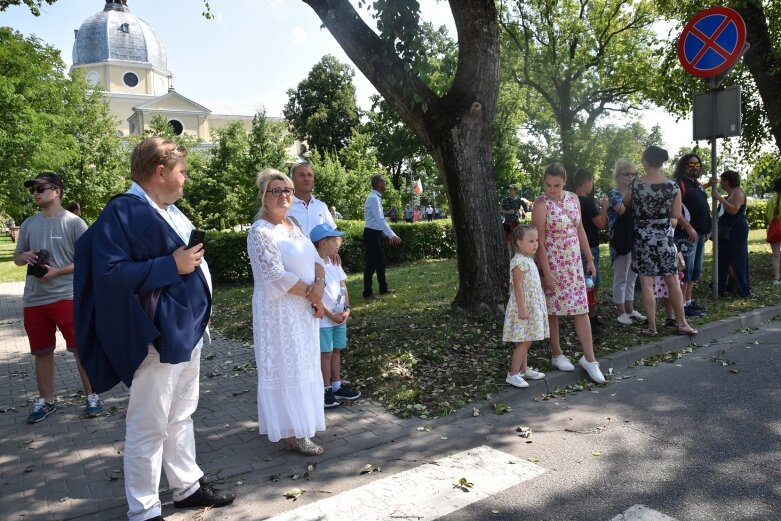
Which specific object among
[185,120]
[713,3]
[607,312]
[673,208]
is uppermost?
[185,120]

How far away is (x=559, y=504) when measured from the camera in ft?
10.8

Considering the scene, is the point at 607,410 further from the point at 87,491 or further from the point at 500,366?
the point at 87,491

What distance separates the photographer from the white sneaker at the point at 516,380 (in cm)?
518

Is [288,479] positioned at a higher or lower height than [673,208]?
lower

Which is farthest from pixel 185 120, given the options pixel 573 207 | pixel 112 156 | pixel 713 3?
pixel 573 207

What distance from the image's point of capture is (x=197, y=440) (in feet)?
14.8

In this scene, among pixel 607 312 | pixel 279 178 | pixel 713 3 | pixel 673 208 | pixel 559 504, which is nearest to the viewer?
pixel 559 504

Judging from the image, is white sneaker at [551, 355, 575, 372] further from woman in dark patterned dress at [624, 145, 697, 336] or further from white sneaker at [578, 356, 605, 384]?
woman in dark patterned dress at [624, 145, 697, 336]

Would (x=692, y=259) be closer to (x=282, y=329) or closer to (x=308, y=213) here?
(x=308, y=213)

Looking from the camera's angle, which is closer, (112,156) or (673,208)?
(673,208)

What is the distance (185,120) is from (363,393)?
70504 millimetres

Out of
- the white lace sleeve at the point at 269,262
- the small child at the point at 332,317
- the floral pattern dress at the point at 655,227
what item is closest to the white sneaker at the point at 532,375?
the small child at the point at 332,317

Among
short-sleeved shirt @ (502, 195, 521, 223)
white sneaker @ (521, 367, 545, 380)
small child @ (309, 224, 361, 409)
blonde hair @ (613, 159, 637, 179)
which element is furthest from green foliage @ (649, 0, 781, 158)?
small child @ (309, 224, 361, 409)

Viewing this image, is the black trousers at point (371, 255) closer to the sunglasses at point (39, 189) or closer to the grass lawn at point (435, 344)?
the grass lawn at point (435, 344)
